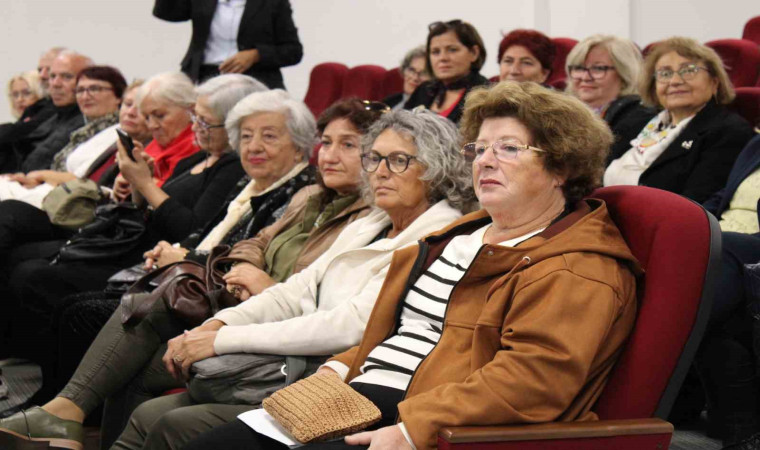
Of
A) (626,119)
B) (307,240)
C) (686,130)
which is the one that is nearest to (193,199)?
(307,240)

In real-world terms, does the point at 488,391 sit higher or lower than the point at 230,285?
higher

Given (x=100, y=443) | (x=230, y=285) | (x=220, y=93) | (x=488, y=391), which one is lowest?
(x=100, y=443)

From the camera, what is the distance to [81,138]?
5.01 metres

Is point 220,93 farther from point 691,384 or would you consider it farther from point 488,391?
point 488,391

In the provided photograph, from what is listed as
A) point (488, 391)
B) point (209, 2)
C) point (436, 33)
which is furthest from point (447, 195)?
point (209, 2)

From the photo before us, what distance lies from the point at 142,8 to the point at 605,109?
17.6ft

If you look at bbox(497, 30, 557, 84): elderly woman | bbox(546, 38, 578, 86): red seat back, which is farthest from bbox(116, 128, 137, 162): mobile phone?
bbox(546, 38, 578, 86): red seat back

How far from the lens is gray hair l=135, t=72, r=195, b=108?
420 centimetres

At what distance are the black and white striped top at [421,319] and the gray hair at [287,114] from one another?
1.44 meters

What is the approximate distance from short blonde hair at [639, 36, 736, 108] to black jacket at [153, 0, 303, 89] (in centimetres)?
187

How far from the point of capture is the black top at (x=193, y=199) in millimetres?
3516

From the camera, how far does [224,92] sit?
3730 mm

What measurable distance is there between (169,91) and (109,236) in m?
0.89

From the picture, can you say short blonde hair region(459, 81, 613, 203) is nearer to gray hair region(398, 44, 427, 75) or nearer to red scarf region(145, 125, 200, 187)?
red scarf region(145, 125, 200, 187)
